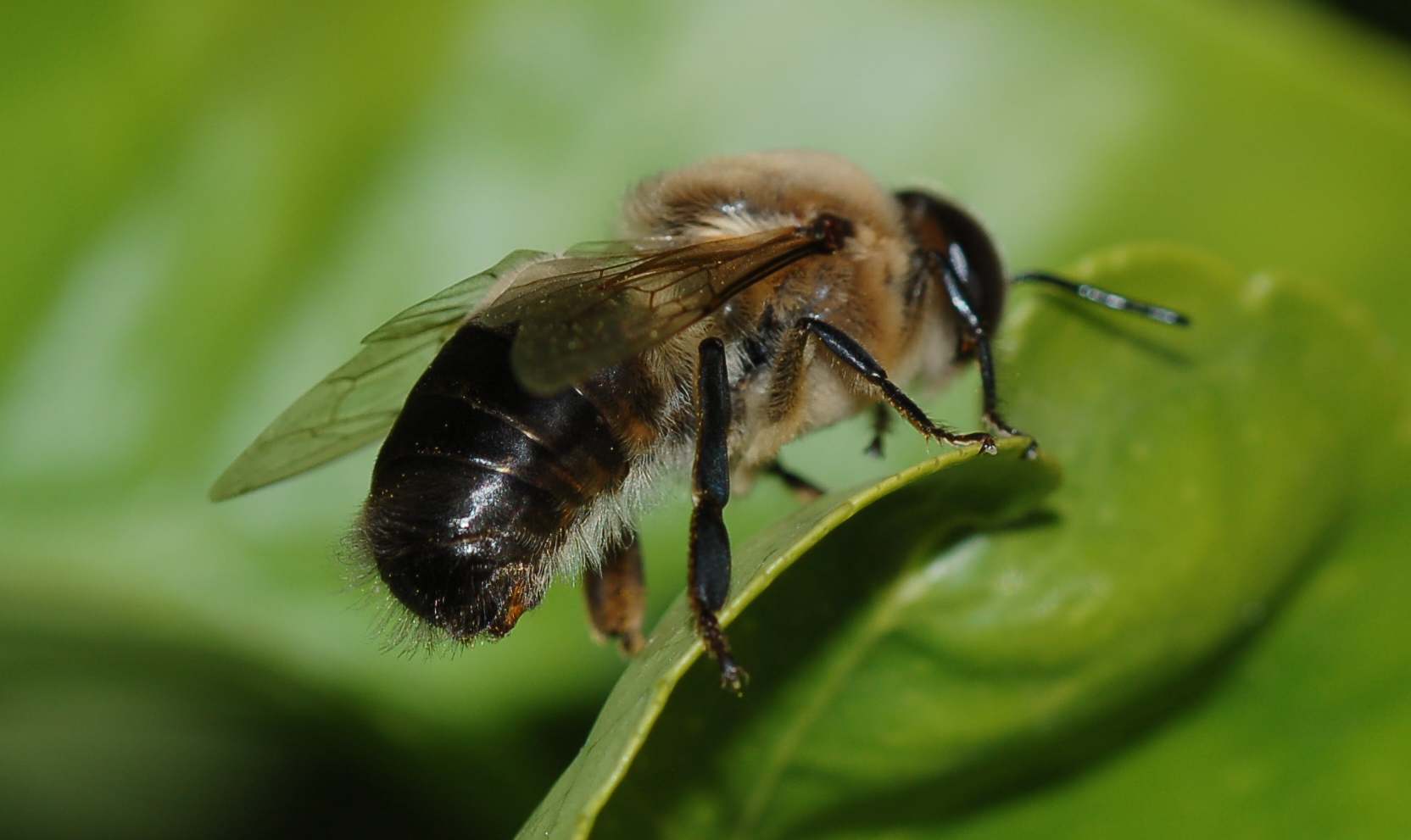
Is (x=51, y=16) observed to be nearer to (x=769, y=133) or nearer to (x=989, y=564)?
(x=769, y=133)

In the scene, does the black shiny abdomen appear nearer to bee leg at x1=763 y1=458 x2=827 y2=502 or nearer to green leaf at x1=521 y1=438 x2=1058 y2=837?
green leaf at x1=521 y1=438 x2=1058 y2=837

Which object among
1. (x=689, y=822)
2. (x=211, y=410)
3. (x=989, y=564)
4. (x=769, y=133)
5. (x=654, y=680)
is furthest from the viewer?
(x=769, y=133)

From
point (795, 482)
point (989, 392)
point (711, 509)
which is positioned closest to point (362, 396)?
point (711, 509)

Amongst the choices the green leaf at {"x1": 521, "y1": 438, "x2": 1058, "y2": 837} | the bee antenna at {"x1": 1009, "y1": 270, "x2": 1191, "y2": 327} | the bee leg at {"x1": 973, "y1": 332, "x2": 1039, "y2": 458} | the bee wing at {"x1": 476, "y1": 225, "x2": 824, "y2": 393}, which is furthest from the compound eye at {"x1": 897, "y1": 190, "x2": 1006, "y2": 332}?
the green leaf at {"x1": 521, "y1": 438, "x2": 1058, "y2": 837}

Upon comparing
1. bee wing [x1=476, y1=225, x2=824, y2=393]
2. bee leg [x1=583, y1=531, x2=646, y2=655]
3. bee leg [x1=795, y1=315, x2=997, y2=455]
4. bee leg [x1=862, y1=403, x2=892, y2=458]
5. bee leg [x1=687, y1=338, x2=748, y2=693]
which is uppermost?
bee wing [x1=476, y1=225, x2=824, y2=393]

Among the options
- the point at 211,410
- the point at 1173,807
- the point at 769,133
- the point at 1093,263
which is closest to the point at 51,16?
the point at 211,410

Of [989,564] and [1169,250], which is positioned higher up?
[1169,250]

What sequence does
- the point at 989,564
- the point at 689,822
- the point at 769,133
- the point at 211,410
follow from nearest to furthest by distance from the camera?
1. the point at 689,822
2. the point at 989,564
3. the point at 211,410
4. the point at 769,133
